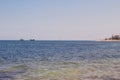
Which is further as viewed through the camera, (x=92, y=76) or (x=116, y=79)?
(x=92, y=76)

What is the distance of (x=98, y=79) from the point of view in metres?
22.5

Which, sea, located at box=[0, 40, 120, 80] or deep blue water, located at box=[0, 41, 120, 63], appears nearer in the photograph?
sea, located at box=[0, 40, 120, 80]

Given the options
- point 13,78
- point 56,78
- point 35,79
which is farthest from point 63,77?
point 13,78

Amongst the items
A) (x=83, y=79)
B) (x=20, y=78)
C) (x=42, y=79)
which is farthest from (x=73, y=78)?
(x=20, y=78)

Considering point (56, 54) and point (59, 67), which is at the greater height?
point (59, 67)

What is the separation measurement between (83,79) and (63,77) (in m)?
1.92

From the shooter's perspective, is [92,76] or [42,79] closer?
[42,79]

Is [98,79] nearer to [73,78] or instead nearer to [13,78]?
[73,78]

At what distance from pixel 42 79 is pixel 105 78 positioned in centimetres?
513

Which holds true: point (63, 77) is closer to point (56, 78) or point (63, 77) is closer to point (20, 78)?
point (56, 78)

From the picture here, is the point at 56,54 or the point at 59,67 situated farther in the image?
the point at 56,54

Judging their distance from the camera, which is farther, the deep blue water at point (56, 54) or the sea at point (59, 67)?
the deep blue water at point (56, 54)

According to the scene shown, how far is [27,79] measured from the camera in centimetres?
2239

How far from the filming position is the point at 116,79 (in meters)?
22.3
